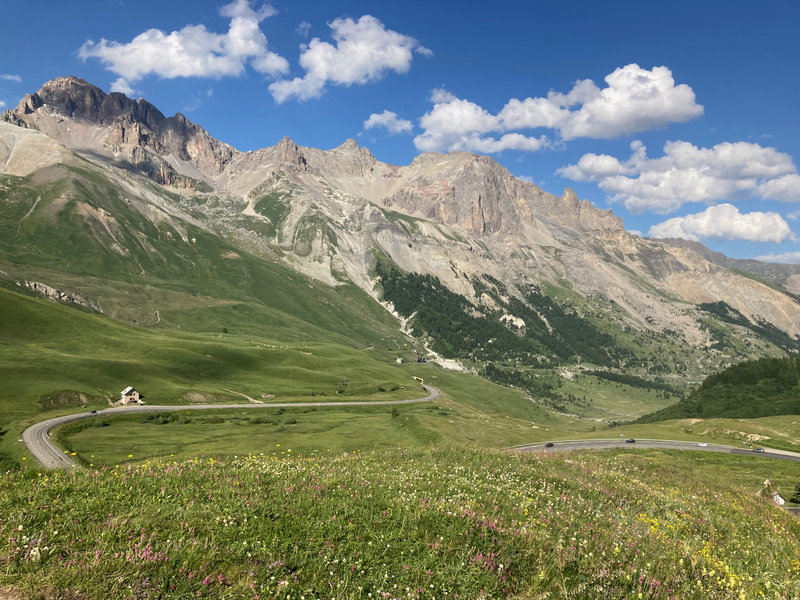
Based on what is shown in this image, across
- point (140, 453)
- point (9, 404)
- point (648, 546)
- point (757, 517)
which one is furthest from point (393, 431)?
point (648, 546)

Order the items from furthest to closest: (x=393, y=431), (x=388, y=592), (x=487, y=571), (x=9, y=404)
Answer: (x=393, y=431) < (x=9, y=404) < (x=487, y=571) < (x=388, y=592)

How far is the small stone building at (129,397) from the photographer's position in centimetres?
10831

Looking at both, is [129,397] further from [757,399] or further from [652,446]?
[757,399]

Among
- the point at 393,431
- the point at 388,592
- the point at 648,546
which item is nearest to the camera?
the point at 388,592

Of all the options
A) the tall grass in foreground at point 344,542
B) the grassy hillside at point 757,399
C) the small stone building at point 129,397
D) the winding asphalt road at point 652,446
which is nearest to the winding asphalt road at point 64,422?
the small stone building at point 129,397

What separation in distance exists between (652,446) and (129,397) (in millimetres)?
127535

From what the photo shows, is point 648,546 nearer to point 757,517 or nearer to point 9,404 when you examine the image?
point 757,517

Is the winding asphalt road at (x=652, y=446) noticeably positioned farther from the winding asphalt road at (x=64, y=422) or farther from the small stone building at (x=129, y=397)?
the small stone building at (x=129, y=397)

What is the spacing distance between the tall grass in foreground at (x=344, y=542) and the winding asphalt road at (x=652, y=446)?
7915 cm

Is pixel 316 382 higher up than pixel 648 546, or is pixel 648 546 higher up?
pixel 648 546

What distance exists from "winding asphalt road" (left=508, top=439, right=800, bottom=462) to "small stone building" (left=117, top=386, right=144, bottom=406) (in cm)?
9572

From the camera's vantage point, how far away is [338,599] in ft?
25.6

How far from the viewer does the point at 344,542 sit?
9.59 m

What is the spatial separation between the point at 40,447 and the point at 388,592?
85533 mm
